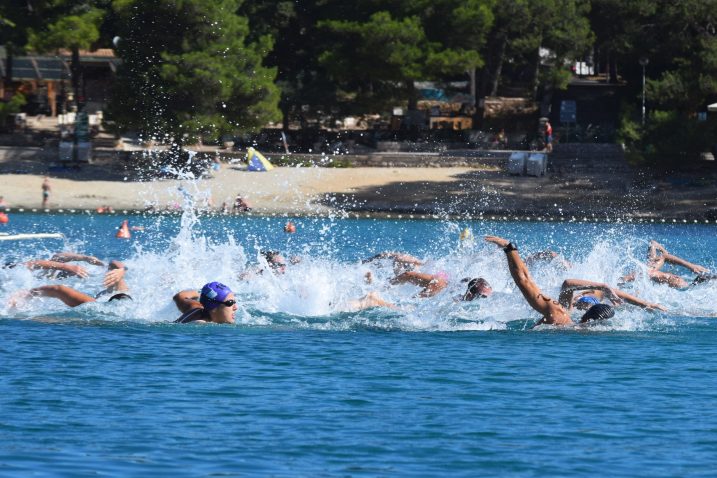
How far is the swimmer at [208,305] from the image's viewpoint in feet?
53.7

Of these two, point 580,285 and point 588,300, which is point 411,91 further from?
point 580,285

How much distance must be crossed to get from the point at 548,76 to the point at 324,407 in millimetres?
42447

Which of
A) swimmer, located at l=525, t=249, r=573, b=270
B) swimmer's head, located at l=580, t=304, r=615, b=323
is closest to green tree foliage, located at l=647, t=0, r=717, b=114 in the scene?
swimmer, located at l=525, t=249, r=573, b=270

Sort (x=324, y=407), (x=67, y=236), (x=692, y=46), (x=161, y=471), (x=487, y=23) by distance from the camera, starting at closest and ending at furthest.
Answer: (x=161, y=471) → (x=324, y=407) → (x=67, y=236) → (x=692, y=46) → (x=487, y=23)

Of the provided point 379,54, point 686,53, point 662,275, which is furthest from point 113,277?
point 686,53

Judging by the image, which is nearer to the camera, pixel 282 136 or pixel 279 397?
pixel 279 397

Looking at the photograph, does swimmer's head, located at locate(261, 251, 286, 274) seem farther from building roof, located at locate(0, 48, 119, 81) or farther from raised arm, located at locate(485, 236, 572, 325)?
building roof, located at locate(0, 48, 119, 81)

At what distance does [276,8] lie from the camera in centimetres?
5372

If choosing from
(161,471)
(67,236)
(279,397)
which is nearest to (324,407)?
(279,397)

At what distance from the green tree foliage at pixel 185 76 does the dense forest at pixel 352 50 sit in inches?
2.0

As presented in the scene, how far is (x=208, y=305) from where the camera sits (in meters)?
16.6

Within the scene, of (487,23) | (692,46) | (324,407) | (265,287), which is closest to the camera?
(324,407)

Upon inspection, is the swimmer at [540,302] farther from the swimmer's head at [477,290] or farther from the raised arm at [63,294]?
the raised arm at [63,294]

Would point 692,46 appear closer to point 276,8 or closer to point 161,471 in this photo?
point 276,8
